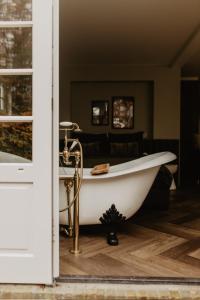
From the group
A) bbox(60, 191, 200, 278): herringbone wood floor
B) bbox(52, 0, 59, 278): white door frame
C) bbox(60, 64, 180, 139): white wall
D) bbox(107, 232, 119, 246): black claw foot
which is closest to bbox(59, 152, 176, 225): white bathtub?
bbox(107, 232, 119, 246): black claw foot

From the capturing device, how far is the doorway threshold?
2.17 metres

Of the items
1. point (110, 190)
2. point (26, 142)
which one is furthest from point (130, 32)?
A: point (26, 142)

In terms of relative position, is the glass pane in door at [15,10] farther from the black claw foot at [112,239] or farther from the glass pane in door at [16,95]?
the black claw foot at [112,239]

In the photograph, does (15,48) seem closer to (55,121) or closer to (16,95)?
(16,95)

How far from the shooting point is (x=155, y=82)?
21.9 feet

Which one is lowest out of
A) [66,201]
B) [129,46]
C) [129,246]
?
[129,246]

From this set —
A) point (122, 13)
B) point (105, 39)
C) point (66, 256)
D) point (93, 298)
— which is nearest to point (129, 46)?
point (105, 39)

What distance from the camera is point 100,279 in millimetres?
2197

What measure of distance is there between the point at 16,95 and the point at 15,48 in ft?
1.05

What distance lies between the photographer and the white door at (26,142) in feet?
6.97

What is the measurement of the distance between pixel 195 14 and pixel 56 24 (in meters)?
2.32

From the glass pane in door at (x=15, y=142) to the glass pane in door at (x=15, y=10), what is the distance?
0.71 metres

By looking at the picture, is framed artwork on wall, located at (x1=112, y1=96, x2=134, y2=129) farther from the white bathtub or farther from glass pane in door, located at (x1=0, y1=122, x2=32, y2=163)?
glass pane in door, located at (x1=0, y1=122, x2=32, y2=163)

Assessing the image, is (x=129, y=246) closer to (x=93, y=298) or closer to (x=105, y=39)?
(x=93, y=298)
